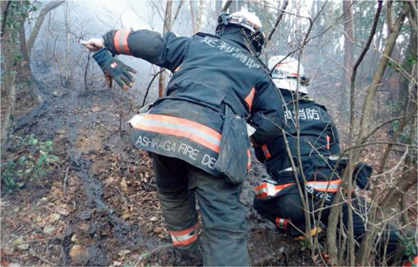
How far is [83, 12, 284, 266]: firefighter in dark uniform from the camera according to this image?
6.31 ft

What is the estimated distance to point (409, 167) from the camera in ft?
6.87

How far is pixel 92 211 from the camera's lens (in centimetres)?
282

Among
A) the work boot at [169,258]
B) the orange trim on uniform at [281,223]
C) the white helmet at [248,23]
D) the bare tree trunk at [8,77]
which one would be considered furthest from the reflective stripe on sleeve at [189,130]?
the bare tree trunk at [8,77]

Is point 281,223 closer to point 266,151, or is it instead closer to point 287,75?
point 266,151

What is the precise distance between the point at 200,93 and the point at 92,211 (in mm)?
1695

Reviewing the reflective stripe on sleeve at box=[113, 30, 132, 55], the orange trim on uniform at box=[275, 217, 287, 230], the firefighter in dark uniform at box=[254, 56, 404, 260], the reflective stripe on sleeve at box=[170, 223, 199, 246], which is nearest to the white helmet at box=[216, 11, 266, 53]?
the firefighter in dark uniform at box=[254, 56, 404, 260]

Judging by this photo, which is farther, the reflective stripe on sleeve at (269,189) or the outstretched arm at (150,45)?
the reflective stripe on sleeve at (269,189)

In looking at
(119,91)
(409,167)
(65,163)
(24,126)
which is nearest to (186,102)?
(409,167)

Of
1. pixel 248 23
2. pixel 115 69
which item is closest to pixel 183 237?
pixel 115 69

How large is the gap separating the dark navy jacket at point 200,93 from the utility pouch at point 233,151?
0.06 metres

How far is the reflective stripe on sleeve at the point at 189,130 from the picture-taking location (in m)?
1.92

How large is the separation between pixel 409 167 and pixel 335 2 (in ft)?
42.5

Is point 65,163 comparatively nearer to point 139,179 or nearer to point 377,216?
point 139,179

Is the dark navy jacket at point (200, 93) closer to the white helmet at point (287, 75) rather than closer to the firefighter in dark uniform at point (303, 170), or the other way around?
the firefighter in dark uniform at point (303, 170)
